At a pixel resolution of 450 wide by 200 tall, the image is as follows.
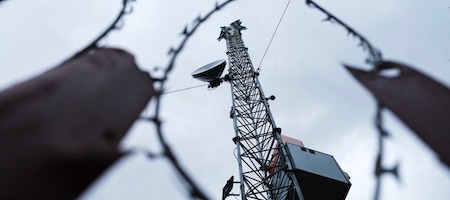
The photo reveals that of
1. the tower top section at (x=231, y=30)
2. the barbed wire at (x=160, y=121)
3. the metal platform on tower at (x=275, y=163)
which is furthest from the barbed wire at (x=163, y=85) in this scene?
the tower top section at (x=231, y=30)

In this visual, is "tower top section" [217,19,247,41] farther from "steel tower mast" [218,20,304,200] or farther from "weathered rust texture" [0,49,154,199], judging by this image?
"weathered rust texture" [0,49,154,199]

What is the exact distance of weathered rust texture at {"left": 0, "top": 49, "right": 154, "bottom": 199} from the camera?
3.79 feet

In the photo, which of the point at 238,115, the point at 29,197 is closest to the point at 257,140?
the point at 238,115

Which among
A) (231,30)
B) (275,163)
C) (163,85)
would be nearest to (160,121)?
(163,85)

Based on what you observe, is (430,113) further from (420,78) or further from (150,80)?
(150,80)

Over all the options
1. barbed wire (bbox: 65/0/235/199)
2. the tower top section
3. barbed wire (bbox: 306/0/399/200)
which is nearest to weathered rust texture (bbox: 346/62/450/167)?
barbed wire (bbox: 306/0/399/200)

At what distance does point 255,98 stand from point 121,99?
12.0 metres

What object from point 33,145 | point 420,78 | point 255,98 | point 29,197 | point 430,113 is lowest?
point 255,98

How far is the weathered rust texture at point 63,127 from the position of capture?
3.79 ft

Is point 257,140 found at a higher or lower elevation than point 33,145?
lower

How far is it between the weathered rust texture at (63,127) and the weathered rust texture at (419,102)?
125 centimetres

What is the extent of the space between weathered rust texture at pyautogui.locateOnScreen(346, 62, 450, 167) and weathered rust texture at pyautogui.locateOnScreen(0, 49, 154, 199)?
1.25 meters

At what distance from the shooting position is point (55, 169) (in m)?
1.16

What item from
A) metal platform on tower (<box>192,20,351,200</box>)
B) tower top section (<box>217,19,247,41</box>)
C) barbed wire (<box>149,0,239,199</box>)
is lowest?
metal platform on tower (<box>192,20,351,200</box>)
